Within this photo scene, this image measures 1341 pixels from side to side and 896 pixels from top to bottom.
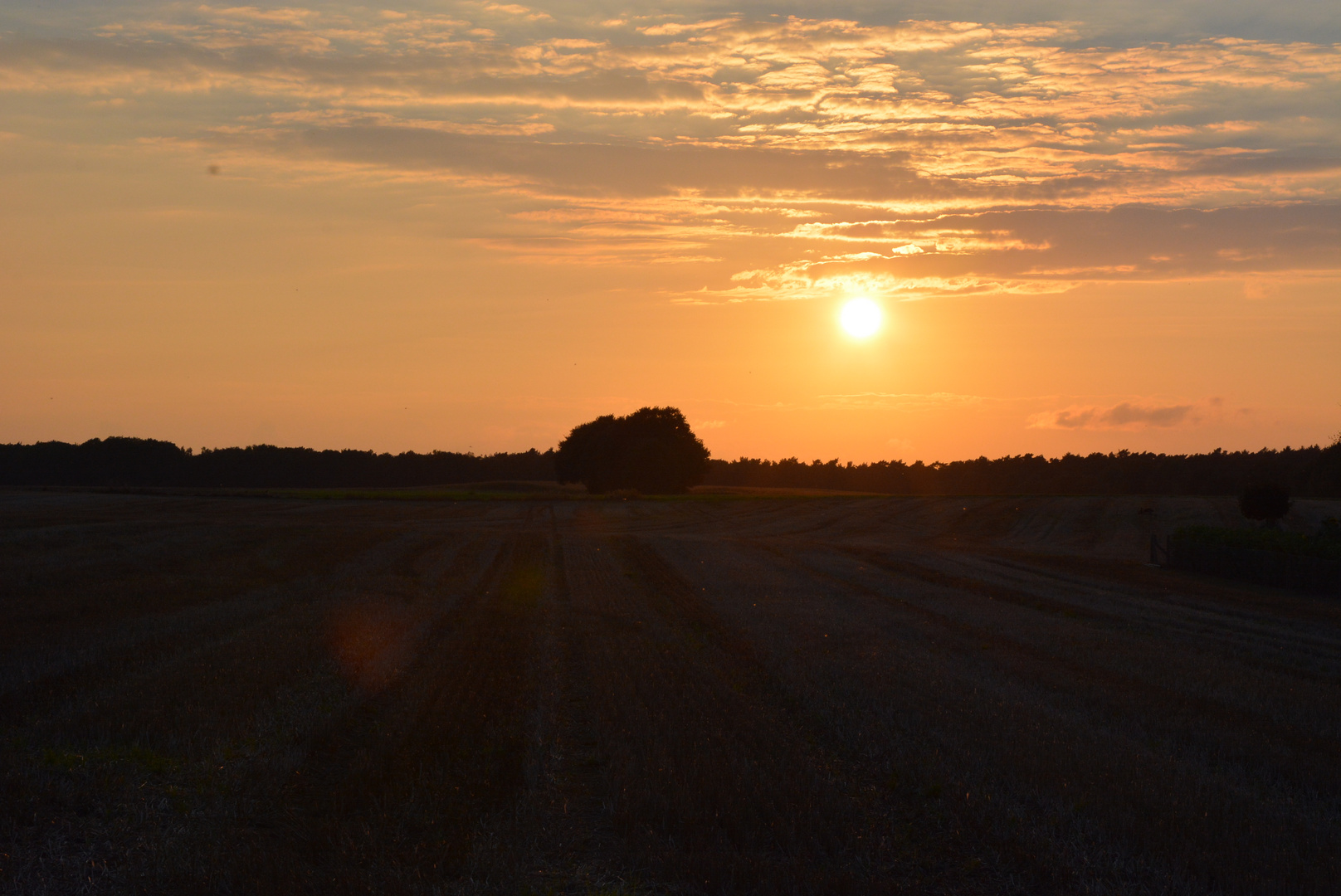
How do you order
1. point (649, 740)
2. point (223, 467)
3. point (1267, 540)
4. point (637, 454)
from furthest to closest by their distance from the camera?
point (223, 467) < point (637, 454) < point (1267, 540) < point (649, 740)

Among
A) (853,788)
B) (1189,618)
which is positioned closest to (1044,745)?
(853,788)

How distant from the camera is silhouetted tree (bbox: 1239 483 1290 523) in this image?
1607 inches

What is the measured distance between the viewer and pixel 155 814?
22.1 feet

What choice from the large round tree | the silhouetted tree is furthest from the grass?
the large round tree

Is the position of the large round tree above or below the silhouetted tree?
above

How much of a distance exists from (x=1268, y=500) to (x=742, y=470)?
89.4 metres

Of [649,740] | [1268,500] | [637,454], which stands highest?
[637,454]

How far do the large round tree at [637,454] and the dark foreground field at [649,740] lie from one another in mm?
62377

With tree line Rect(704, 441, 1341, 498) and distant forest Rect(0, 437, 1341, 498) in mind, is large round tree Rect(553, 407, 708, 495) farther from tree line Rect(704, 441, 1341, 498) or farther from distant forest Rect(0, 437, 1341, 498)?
distant forest Rect(0, 437, 1341, 498)

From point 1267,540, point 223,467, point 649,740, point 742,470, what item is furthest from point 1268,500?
point 223,467

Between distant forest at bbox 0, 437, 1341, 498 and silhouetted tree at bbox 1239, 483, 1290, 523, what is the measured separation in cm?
2568

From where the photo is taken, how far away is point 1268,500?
4091 centimetres

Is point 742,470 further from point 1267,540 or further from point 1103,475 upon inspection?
point 1267,540

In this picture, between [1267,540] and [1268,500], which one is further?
[1268,500]
